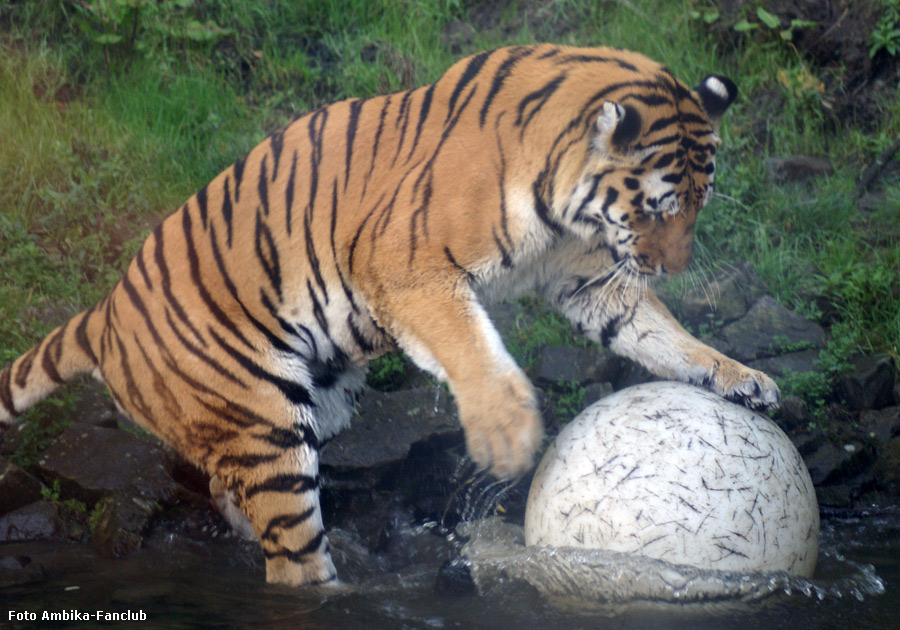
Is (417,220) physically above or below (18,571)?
above

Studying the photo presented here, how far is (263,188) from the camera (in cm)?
329

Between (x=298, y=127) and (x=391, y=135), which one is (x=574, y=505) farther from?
(x=298, y=127)

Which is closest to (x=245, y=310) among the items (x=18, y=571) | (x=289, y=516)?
(x=289, y=516)

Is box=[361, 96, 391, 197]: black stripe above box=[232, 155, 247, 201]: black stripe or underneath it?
above

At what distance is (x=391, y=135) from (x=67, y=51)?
156 inches

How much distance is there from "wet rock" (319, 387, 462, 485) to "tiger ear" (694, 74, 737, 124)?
5.77 ft

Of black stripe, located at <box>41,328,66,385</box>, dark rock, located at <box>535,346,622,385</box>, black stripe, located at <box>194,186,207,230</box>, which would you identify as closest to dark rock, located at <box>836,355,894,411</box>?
dark rock, located at <box>535,346,622,385</box>

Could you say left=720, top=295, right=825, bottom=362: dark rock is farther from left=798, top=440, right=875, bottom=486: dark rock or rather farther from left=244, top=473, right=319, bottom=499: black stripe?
left=244, top=473, right=319, bottom=499: black stripe

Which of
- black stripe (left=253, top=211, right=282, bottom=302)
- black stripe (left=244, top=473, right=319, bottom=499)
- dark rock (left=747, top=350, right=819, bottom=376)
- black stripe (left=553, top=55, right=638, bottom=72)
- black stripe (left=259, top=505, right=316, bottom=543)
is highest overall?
black stripe (left=553, top=55, right=638, bottom=72)

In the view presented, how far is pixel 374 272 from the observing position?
3.01m

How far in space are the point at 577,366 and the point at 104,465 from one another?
2268 mm

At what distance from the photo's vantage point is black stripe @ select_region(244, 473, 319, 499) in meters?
3.05

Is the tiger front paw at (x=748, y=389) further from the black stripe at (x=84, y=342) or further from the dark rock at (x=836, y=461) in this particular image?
the black stripe at (x=84, y=342)

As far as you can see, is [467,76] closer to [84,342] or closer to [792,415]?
[84,342]
